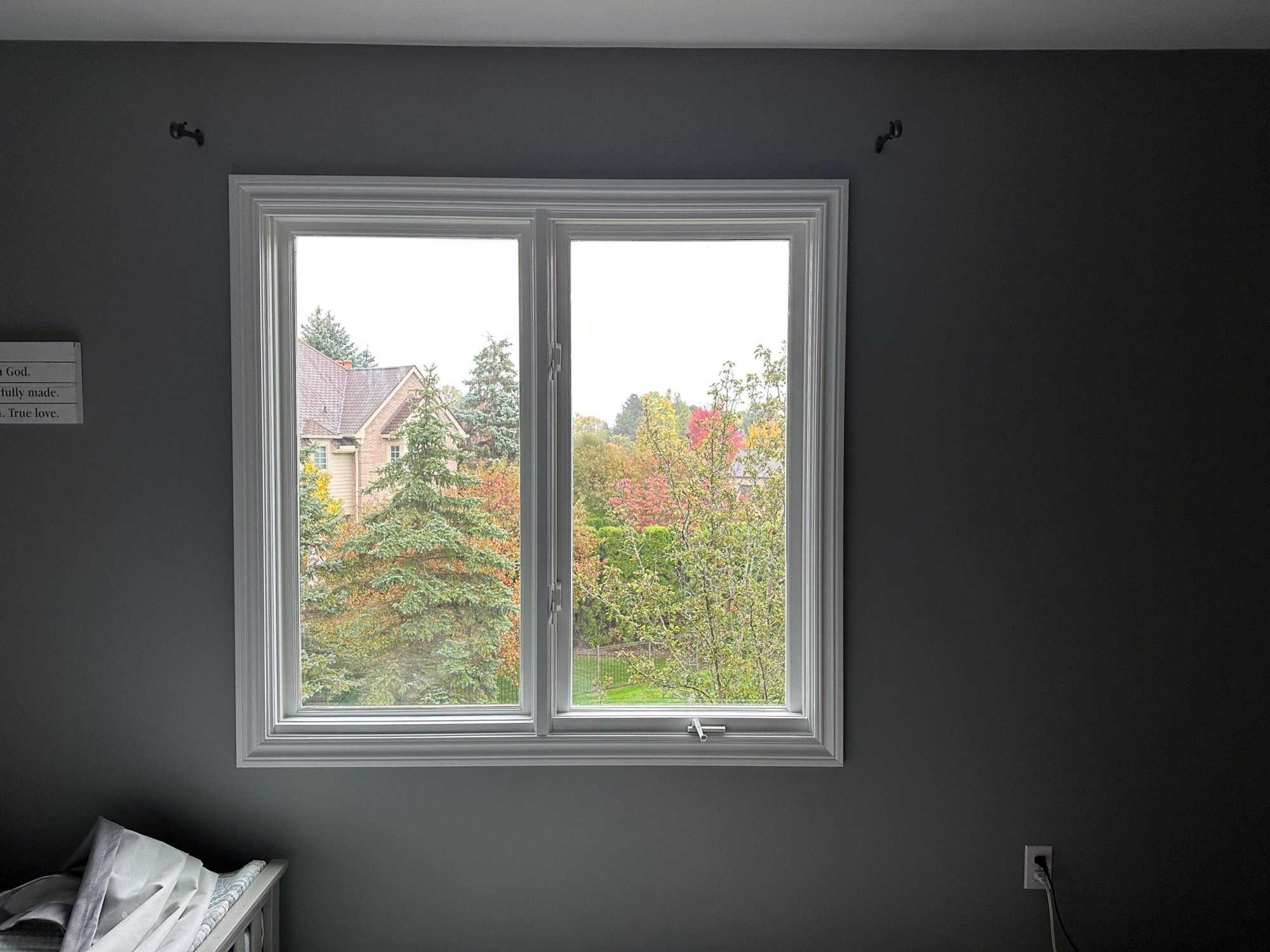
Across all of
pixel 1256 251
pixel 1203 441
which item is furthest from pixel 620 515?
pixel 1256 251

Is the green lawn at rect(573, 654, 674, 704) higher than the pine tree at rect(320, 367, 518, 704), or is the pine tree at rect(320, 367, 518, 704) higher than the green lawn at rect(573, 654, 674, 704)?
the pine tree at rect(320, 367, 518, 704)

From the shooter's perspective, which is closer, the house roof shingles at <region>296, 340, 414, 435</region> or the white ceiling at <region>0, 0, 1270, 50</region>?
the white ceiling at <region>0, 0, 1270, 50</region>

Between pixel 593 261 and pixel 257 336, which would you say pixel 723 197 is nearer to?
pixel 593 261

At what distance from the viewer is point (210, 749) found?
177 centimetres

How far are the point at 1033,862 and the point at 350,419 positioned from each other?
7.05 ft

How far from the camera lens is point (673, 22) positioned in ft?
5.40

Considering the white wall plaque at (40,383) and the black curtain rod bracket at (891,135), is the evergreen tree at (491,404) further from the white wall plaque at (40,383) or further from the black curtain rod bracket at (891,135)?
the black curtain rod bracket at (891,135)

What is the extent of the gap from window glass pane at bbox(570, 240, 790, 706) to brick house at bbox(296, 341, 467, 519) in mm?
439

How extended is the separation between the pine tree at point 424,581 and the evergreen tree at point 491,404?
0.06m

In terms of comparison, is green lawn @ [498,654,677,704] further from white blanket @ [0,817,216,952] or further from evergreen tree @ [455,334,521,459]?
white blanket @ [0,817,216,952]

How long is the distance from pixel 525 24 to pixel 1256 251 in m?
1.96

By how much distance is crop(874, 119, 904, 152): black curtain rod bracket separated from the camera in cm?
169

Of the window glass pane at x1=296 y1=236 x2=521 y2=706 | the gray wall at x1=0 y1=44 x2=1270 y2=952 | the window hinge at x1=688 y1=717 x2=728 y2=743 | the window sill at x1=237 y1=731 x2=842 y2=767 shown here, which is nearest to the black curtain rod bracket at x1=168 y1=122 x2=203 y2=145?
the gray wall at x1=0 y1=44 x2=1270 y2=952

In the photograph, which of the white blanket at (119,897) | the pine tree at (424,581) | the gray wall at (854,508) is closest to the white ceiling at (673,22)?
the gray wall at (854,508)
